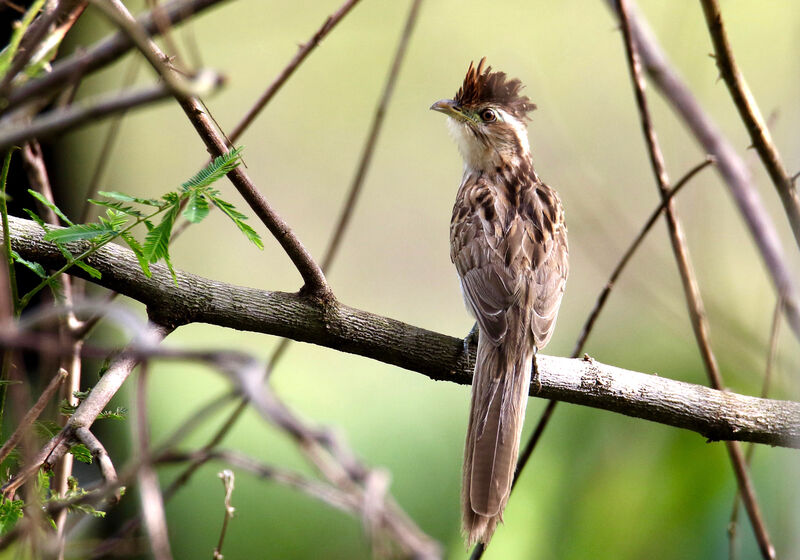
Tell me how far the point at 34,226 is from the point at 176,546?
2.96 metres

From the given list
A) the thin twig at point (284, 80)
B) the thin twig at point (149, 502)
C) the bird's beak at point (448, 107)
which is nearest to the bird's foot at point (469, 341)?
the thin twig at point (284, 80)

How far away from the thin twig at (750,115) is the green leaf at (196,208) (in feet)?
4.66

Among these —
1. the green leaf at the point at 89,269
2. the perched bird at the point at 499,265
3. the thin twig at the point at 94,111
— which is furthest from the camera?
the perched bird at the point at 499,265

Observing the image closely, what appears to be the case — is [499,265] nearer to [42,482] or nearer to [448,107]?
[448,107]

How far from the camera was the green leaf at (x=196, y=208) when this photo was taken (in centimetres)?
208

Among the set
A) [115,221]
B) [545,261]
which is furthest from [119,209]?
[545,261]

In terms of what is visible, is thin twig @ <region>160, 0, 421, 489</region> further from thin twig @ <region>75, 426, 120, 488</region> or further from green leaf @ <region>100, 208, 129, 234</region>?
green leaf @ <region>100, 208, 129, 234</region>

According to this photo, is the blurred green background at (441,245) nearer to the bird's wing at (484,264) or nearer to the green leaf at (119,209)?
the bird's wing at (484,264)

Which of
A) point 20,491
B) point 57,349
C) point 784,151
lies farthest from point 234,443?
point 57,349

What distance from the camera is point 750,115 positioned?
2.27m

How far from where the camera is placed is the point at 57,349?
106 centimetres

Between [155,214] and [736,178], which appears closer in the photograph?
[736,178]

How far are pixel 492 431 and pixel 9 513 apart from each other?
190cm

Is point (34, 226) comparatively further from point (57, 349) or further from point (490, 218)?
point (490, 218)
